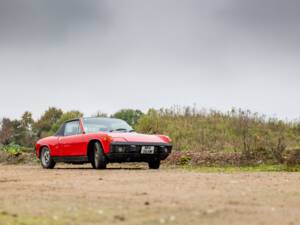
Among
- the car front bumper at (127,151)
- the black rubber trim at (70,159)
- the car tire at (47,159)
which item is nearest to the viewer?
the car front bumper at (127,151)

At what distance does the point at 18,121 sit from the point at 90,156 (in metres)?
48.9

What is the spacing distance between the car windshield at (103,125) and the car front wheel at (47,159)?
1880 mm

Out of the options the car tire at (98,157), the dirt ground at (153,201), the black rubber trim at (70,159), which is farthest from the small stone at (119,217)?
the black rubber trim at (70,159)

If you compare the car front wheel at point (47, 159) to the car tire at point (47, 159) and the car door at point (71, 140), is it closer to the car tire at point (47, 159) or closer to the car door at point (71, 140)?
the car tire at point (47, 159)

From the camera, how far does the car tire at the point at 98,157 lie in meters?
16.1

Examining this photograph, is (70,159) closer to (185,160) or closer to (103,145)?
(103,145)

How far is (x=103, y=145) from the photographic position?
625 inches

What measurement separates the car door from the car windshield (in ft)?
0.84

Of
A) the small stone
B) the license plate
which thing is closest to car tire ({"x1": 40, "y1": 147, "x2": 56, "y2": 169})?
the license plate

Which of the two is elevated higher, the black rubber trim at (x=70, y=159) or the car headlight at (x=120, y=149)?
the car headlight at (x=120, y=149)

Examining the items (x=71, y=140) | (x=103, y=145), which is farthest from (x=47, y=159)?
(x=103, y=145)

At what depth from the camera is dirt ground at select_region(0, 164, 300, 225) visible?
6.63 meters

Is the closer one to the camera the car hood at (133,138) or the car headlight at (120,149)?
the car headlight at (120,149)

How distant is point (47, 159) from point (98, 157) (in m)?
3.11
